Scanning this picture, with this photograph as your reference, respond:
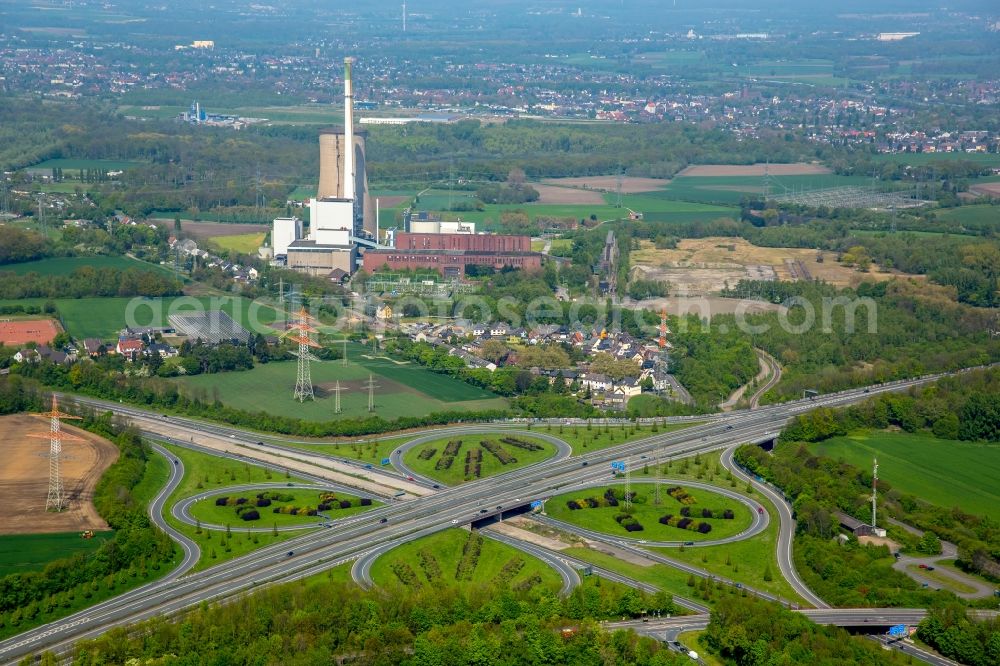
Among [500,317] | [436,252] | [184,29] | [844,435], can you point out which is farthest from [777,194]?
[184,29]

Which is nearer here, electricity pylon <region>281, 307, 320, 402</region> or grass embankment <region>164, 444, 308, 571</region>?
grass embankment <region>164, 444, 308, 571</region>

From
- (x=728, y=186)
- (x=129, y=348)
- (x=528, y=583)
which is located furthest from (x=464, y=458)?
(x=728, y=186)

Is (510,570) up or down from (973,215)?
down

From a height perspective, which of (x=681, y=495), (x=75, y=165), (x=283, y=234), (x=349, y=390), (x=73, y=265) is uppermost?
(x=75, y=165)

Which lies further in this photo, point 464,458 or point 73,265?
point 73,265

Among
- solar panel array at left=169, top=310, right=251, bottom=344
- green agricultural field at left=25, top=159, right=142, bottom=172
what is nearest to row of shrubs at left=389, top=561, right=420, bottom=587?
solar panel array at left=169, top=310, right=251, bottom=344

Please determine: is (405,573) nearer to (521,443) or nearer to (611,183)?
(521,443)

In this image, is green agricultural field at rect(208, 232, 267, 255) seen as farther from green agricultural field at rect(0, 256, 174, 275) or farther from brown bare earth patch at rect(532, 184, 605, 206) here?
brown bare earth patch at rect(532, 184, 605, 206)
